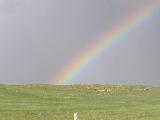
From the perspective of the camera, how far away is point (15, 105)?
4172 cm

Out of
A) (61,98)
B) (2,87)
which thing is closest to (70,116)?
(61,98)

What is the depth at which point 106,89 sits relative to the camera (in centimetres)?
6750

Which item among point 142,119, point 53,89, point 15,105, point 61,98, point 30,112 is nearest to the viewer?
point 142,119

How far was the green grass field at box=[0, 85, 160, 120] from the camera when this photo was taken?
34781 millimetres

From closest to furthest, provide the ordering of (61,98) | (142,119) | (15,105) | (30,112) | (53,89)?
(142,119) → (30,112) → (15,105) → (61,98) → (53,89)

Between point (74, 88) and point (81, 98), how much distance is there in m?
14.6

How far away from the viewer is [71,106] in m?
43.2

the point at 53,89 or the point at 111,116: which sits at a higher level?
the point at 53,89

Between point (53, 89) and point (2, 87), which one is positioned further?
point (53, 89)

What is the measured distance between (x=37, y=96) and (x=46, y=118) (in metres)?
19.5

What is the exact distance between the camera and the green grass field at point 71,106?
34781 millimetres

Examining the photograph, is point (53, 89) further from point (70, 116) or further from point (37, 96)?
point (70, 116)

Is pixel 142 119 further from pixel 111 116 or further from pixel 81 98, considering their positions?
pixel 81 98

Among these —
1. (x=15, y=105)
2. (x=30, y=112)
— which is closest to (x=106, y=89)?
(x=15, y=105)
